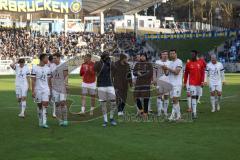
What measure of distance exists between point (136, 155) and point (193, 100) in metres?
6.35

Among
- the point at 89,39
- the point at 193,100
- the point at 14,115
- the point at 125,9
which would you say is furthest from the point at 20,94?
the point at 89,39

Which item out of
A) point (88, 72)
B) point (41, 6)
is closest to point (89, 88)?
point (88, 72)

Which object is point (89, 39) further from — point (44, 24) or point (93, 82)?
point (93, 82)

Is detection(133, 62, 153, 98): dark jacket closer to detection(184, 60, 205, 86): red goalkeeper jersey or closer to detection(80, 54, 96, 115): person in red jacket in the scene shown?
detection(184, 60, 205, 86): red goalkeeper jersey

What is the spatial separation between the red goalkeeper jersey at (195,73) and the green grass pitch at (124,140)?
1.16 meters

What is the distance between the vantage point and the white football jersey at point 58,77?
14.7 m

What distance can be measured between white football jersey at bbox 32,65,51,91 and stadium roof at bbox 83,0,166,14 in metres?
39.0

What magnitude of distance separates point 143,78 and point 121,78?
74 cm

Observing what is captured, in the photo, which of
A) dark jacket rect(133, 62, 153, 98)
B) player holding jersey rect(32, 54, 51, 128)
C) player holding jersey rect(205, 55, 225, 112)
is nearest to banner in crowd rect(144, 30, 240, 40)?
player holding jersey rect(205, 55, 225, 112)

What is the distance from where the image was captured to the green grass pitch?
33.1ft

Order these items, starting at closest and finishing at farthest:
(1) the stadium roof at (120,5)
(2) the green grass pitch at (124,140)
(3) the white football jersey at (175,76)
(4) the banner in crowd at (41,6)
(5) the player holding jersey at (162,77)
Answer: (2) the green grass pitch at (124,140), (3) the white football jersey at (175,76), (5) the player holding jersey at (162,77), (1) the stadium roof at (120,5), (4) the banner in crowd at (41,6)

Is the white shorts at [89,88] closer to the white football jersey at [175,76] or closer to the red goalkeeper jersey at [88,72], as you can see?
the red goalkeeper jersey at [88,72]

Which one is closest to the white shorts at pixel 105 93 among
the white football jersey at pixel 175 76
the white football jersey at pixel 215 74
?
the white football jersey at pixel 175 76

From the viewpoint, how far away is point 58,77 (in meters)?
14.9
